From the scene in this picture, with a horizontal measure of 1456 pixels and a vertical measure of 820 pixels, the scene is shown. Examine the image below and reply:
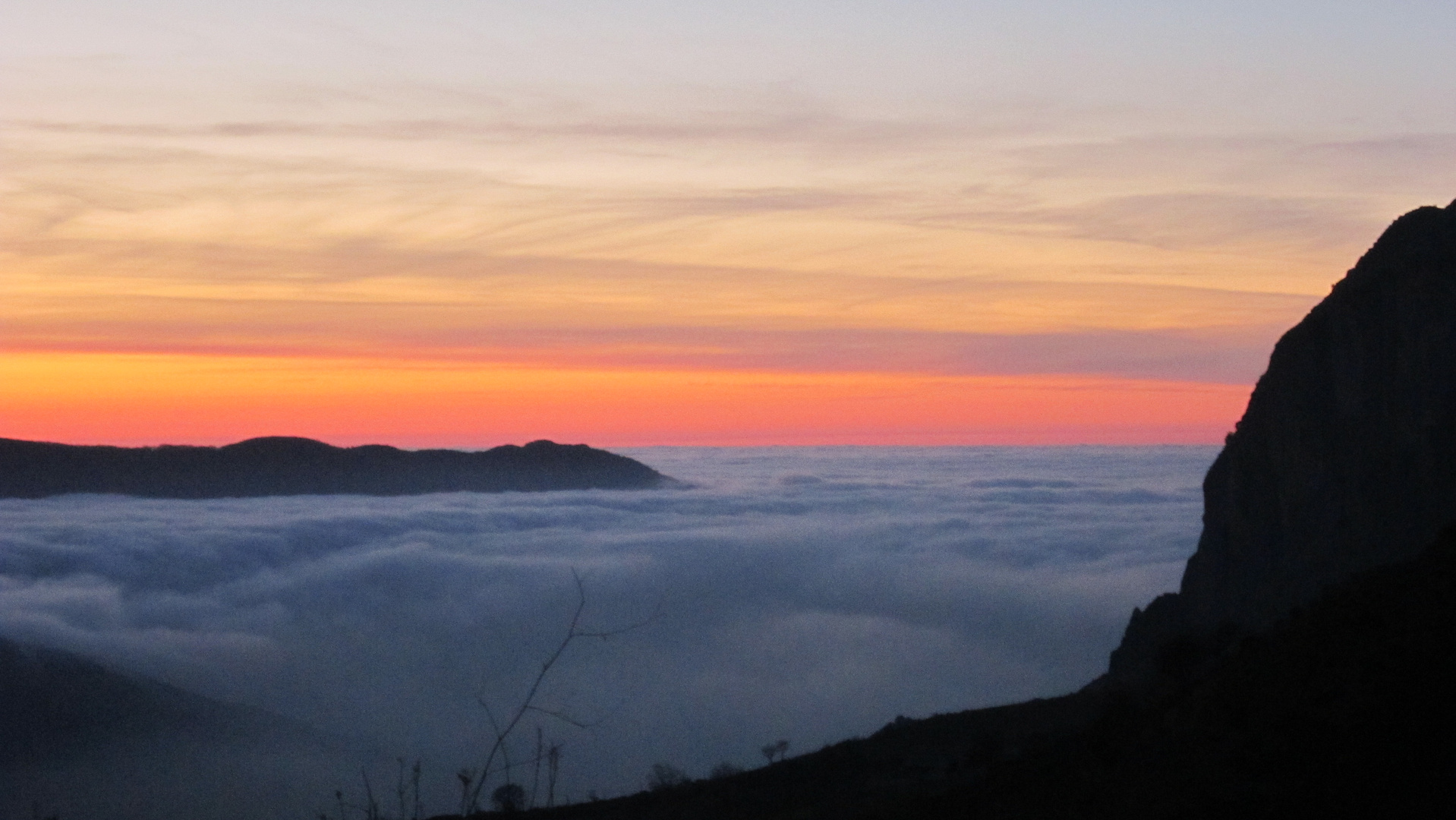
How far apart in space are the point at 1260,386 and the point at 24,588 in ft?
308

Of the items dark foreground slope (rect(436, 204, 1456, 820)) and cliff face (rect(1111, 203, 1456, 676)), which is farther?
cliff face (rect(1111, 203, 1456, 676))

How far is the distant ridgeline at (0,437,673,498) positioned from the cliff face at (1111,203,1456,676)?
126112 millimetres

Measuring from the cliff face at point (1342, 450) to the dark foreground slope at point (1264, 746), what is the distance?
6.38 meters

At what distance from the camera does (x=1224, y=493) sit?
30.0 m

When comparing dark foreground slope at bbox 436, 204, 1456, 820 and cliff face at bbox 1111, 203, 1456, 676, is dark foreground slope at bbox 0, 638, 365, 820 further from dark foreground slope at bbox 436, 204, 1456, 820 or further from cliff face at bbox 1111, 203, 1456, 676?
cliff face at bbox 1111, 203, 1456, 676

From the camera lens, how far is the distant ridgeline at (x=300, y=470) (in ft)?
427

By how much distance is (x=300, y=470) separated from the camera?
150 meters

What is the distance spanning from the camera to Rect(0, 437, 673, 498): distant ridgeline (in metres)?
130

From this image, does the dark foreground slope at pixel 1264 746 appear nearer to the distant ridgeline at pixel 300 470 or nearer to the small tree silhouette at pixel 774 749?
the small tree silhouette at pixel 774 749

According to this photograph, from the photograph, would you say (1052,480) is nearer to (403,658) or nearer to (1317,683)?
(403,658)

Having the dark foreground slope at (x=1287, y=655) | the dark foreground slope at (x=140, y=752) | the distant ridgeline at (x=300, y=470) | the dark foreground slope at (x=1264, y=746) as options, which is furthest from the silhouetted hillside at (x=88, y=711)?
the distant ridgeline at (x=300, y=470)

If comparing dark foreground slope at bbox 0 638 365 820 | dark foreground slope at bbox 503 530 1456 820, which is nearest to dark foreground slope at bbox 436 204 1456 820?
dark foreground slope at bbox 503 530 1456 820

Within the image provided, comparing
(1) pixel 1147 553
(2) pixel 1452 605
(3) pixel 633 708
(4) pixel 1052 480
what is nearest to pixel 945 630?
A: (1) pixel 1147 553

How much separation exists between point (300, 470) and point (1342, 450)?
140 meters
